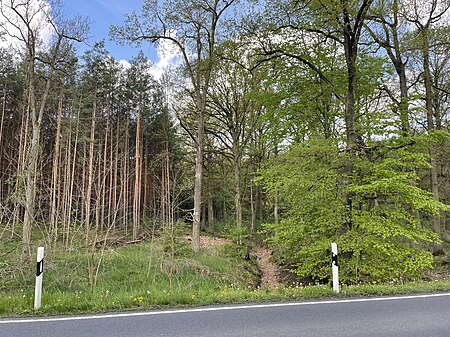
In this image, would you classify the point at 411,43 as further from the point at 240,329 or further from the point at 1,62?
the point at 1,62

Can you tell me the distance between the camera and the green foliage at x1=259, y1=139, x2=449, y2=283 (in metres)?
8.72

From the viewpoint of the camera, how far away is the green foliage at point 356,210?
872 centimetres

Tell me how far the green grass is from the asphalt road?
54 cm

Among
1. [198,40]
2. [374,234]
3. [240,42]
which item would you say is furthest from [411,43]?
[198,40]

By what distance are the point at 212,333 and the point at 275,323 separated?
3.16 ft

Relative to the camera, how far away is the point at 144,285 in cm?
993

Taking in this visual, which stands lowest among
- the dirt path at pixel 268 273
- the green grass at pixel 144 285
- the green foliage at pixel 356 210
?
the dirt path at pixel 268 273

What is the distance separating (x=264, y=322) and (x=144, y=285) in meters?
6.50

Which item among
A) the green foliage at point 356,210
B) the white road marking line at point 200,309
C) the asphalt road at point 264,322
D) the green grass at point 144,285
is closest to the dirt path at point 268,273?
the green grass at point 144,285

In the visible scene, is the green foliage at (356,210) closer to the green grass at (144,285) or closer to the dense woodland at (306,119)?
the dense woodland at (306,119)

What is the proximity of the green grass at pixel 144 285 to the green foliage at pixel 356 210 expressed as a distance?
124 centimetres

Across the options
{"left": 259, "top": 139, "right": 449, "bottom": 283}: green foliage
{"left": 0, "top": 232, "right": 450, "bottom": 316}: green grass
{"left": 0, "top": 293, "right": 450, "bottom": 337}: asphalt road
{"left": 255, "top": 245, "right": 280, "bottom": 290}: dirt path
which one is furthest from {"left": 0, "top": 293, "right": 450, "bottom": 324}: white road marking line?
{"left": 255, "top": 245, "right": 280, "bottom": 290}: dirt path

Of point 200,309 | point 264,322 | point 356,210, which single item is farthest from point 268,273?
point 264,322

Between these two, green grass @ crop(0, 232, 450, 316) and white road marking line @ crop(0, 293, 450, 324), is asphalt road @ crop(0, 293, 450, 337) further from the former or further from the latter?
green grass @ crop(0, 232, 450, 316)
